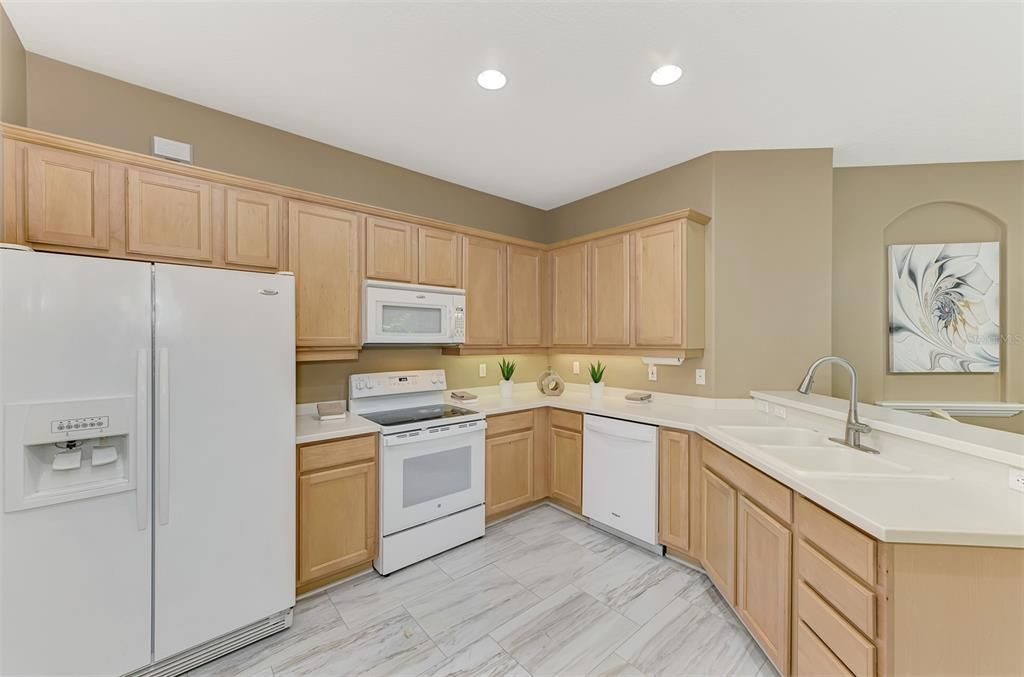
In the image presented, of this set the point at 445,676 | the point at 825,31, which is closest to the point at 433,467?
the point at 445,676

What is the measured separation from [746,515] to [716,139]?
94.4 inches

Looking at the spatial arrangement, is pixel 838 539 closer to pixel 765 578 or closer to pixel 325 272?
pixel 765 578

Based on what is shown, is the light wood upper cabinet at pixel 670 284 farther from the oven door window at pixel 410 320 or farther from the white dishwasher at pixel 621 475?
the oven door window at pixel 410 320

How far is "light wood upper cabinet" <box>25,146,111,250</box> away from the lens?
→ 1.72m

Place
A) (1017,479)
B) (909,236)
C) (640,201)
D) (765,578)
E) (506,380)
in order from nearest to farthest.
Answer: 1. (1017,479)
2. (765,578)
3. (909,236)
4. (640,201)
5. (506,380)

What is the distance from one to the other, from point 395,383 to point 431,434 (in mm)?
632

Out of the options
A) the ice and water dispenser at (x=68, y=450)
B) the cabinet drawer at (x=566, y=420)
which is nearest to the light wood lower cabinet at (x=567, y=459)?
the cabinet drawer at (x=566, y=420)

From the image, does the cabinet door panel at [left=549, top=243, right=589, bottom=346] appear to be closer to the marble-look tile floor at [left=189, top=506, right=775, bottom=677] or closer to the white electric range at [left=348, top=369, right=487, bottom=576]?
the white electric range at [left=348, top=369, right=487, bottom=576]

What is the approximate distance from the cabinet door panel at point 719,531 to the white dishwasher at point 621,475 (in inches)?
13.0

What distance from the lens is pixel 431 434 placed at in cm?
261

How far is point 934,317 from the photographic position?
2996 mm

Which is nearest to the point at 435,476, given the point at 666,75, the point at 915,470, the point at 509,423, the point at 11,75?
the point at 509,423

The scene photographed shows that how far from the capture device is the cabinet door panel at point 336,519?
2.16 m

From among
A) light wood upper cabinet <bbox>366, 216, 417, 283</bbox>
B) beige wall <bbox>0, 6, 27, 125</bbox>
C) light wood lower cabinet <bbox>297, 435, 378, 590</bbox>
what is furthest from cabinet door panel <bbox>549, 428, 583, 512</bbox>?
beige wall <bbox>0, 6, 27, 125</bbox>
